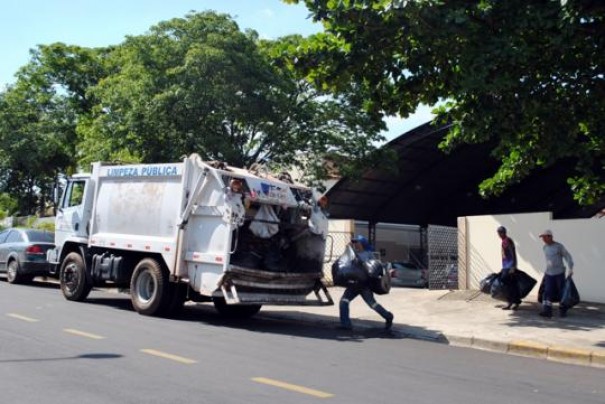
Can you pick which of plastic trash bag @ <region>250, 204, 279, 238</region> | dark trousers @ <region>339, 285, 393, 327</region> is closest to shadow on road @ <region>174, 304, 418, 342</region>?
dark trousers @ <region>339, 285, 393, 327</region>

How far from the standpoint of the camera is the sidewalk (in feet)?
31.9

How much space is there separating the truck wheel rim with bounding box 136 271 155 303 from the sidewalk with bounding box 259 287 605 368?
8.46ft

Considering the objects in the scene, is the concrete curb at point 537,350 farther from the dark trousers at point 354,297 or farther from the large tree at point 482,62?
the large tree at point 482,62

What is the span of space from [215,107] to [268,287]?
9.53 m

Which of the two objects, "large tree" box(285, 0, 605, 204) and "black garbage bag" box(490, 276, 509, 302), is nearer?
"large tree" box(285, 0, 605, 204)

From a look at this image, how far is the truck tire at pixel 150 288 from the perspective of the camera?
11891mm

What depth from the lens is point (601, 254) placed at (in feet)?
44.6

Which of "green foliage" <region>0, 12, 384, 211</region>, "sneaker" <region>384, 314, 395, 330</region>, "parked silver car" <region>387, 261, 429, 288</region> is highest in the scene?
"green foliage" <region>0, 12, 384, 211</region>

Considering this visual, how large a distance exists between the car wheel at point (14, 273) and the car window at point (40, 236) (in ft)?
2.72

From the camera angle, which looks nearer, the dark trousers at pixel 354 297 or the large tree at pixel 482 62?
the large tree at pixel 482 62

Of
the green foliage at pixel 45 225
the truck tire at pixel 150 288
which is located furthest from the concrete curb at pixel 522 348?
the green foliage at pixel 45 225

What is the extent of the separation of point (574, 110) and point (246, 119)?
1105cm

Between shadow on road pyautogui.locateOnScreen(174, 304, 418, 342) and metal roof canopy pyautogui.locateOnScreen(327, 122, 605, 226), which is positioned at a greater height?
metal roof canopy pyautogui.locateOnScreen(327, 122, 605, 226)

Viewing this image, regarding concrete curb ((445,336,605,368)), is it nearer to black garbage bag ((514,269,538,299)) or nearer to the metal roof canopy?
black garbage bag ((514,269,538,299))
